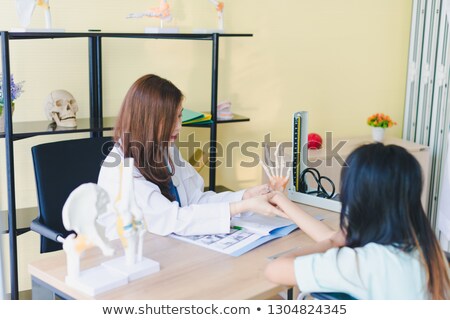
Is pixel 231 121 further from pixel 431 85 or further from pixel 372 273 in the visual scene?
pixel 372 273

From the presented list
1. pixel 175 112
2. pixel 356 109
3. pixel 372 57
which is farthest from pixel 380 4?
pixel 175 112

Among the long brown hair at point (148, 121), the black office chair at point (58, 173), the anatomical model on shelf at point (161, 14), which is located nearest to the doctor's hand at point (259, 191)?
the long brown hair at point (148, 121)

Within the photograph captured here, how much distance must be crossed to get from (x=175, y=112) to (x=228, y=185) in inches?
49.0

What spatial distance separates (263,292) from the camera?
1530 millimetres

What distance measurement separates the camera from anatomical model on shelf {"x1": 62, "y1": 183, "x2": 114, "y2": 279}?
1434 millimetres

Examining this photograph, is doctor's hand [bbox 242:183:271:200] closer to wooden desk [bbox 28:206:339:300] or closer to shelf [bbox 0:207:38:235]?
Answer: wooden desk [bbox 28:206:339:300]

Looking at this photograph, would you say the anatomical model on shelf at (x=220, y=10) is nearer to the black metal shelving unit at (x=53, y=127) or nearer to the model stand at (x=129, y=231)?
the black metal shelving unit at (x=53, y=127)

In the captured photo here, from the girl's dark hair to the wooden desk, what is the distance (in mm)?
285

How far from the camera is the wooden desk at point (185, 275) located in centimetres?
150

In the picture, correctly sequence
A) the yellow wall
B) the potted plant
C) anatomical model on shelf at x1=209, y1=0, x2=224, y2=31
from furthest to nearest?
the potted plant → anatomical model on shelf at x1=209, y1=0, x2=224, y2=31 → the yellow wall

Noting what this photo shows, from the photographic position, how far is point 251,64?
3137 millimetres

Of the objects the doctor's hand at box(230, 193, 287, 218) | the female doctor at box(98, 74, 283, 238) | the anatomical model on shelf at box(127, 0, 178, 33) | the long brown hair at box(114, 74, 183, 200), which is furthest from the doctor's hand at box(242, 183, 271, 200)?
the anatomical model on shelf at box(127, 0, 178, 33)

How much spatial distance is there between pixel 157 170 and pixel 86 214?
603 millimetres
